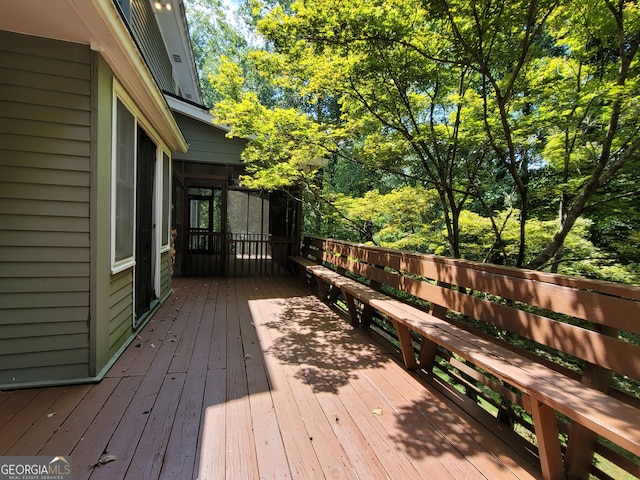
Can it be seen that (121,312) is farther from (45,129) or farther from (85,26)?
(85,26)

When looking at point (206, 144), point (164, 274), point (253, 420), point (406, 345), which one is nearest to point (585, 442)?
point (406, 345)

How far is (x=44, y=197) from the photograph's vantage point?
2.17 m

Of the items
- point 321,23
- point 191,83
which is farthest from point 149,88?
point 191,83

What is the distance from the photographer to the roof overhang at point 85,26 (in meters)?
1.86

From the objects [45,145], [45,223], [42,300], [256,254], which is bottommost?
[256,254]

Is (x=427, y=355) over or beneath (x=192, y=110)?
→ beneath

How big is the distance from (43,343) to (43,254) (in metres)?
0.62

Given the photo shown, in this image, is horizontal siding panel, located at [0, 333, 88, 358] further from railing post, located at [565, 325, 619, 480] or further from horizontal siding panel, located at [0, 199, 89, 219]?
railing post, located at [565, 325, 619, 480]

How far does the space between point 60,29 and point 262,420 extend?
110 inches

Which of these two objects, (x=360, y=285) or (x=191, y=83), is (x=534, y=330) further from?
(x=191, y=83)

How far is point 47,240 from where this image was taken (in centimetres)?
219

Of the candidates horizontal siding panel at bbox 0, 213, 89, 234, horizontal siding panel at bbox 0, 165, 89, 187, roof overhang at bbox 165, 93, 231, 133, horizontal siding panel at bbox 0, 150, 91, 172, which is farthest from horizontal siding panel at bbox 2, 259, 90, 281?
roof overhang at bbox 165, 93, 231, 133

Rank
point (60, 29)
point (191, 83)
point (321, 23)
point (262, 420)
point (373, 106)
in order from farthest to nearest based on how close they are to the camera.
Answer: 1. point (191, 83)
2. point (373, 106)
3. point (321, 23)
4. point (60, 29)
5. point (262, 420)

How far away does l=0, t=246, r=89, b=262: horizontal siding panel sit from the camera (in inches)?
83.4
